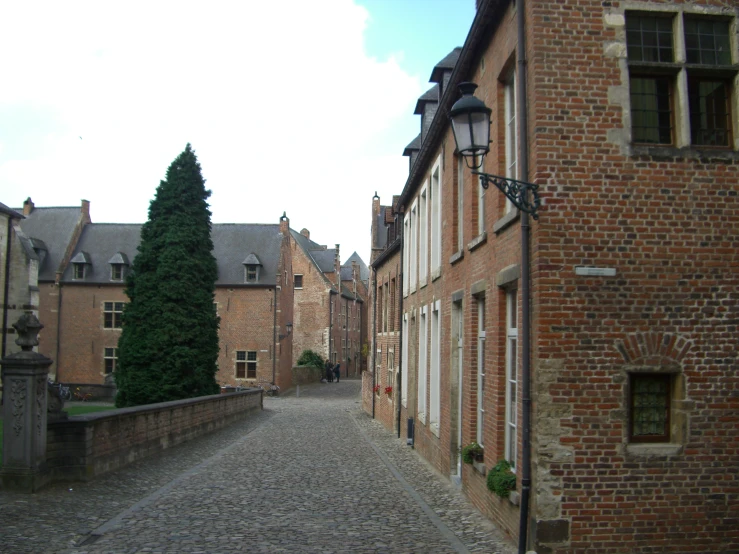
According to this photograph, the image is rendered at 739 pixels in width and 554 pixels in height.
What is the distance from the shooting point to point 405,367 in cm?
2016

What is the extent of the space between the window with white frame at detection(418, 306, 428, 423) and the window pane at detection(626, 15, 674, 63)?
920cm

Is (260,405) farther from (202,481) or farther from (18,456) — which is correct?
(18,456)

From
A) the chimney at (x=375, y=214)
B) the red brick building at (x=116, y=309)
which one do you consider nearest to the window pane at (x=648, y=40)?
the chimney at (x=375, y=214)

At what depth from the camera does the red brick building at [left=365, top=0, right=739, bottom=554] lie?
669 centimetres

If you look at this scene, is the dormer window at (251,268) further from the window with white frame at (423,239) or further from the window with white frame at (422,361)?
the window with white frame at (422,361)

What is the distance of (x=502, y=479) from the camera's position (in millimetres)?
7680

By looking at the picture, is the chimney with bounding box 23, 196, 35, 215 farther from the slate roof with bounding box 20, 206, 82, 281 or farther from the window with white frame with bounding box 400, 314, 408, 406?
the window with white frame with bounding box 400, 314, 408, 406

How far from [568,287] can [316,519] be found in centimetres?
445

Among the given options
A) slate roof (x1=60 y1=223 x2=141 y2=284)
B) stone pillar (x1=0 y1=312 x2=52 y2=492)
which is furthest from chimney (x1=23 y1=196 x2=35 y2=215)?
stone pillar (x1=0 y1=312 x2=52 y2=492)

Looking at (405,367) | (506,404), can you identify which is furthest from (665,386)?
(405,367)

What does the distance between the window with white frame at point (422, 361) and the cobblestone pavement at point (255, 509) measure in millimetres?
1118

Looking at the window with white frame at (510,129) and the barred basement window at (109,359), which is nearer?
the window with white frame at (510,129)

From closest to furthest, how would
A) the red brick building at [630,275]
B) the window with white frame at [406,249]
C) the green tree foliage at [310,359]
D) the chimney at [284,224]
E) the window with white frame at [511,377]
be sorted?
the red brick building at [630,275], the window with white frame at [511,377], the window with white frame at [406,249], the chimney at [284,224], the green tree foliage at [310,359]

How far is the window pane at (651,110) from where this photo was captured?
24.0 ft
